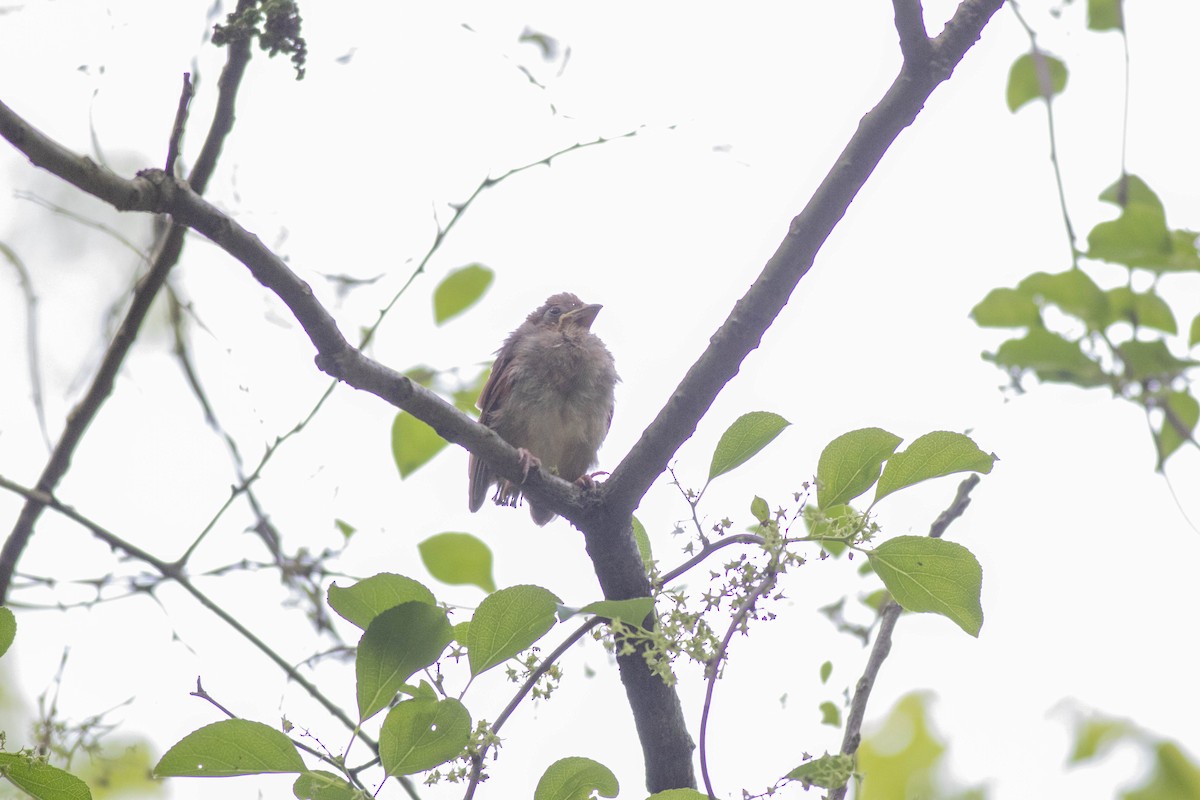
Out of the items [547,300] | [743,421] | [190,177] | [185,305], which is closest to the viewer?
[743,421]

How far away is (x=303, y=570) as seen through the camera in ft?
13.6

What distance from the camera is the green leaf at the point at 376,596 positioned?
2.24 m

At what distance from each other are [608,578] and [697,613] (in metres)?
1.00

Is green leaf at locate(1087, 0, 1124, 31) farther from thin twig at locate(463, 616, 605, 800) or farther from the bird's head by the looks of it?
the bird's head

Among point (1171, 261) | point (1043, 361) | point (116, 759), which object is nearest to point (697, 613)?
point (1043, 361)

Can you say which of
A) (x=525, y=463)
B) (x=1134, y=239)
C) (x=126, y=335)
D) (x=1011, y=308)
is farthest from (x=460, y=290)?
(x=1134, y=239)

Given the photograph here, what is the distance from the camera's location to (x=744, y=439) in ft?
8.43

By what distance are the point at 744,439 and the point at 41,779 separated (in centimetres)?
154

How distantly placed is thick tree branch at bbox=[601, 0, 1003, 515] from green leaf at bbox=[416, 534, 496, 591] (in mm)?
814

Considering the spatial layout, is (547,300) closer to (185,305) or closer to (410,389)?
(185,305)

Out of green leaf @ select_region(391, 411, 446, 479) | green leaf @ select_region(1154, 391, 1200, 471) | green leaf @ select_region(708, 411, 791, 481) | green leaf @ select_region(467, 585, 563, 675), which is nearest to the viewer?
green leaf @ select_region(1154, 391, 1200, 471)

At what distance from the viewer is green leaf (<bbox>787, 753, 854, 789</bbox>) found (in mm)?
2082

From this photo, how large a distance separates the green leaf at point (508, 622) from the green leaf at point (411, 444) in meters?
1.64

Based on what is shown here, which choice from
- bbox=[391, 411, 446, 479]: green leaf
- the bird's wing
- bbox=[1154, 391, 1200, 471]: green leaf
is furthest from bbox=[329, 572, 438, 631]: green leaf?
the bird's wing
